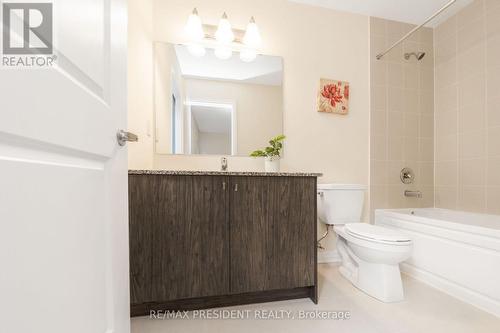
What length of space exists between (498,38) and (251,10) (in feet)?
7.14

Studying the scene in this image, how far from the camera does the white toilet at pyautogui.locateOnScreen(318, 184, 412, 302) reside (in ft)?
5.00

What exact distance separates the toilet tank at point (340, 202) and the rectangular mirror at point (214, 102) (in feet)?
2.26

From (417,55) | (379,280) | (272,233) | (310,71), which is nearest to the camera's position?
(272,233)

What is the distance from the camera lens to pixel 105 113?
0.72 m

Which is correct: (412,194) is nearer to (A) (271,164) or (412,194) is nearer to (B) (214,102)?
(A) (271,164)

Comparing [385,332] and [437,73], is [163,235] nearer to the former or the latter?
[385,332]

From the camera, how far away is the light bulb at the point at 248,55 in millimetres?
2109

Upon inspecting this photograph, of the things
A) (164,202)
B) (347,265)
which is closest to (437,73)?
(347,265)

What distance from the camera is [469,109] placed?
7.52 feet

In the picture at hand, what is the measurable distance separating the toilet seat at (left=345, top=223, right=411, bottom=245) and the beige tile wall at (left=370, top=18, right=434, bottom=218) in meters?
0.80

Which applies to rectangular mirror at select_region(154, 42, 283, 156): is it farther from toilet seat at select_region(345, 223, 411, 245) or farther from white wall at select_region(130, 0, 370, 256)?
toilet seat at select_region(345, 223, 411, 245)

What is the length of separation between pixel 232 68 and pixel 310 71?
29.7 inches

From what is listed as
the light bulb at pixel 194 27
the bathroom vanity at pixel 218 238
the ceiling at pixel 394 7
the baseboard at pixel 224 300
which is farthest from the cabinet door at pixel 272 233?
the ceiling at pixel 394 7

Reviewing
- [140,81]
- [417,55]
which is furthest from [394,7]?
[140,81]
